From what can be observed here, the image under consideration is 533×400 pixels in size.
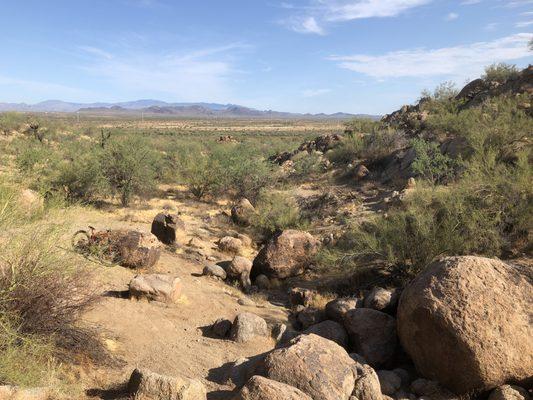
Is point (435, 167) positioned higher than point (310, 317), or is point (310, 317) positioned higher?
point (435, 167)

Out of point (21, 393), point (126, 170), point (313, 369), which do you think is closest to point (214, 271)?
point (313, 369)

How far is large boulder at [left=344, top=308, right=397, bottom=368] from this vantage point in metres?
6.42

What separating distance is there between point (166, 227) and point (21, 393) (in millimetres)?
8475

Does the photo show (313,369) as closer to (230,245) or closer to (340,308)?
(340,308)

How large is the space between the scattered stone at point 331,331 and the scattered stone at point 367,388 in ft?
4.77

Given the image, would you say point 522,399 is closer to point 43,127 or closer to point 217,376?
point 217,376

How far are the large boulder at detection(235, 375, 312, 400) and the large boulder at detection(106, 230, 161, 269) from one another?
550 centimetres

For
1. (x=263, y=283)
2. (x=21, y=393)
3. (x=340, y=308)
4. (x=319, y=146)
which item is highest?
(x=319, y=146)

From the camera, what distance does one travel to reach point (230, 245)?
12445mm

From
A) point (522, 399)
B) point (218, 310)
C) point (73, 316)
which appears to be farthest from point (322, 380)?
point (218, 310)

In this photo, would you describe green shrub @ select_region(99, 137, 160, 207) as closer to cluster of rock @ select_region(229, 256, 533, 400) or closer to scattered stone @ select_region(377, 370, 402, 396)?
cluster of rock @ select_region(229, 256, 533, 400)

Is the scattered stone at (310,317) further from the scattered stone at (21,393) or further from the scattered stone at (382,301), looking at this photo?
the scattered stone at (21,393)

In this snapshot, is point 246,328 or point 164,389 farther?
point 246,328

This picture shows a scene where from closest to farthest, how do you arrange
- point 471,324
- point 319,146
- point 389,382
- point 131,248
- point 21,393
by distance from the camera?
point 21,393 → point 471,324 → point 389,382 → point 131,248 → point 319,146
